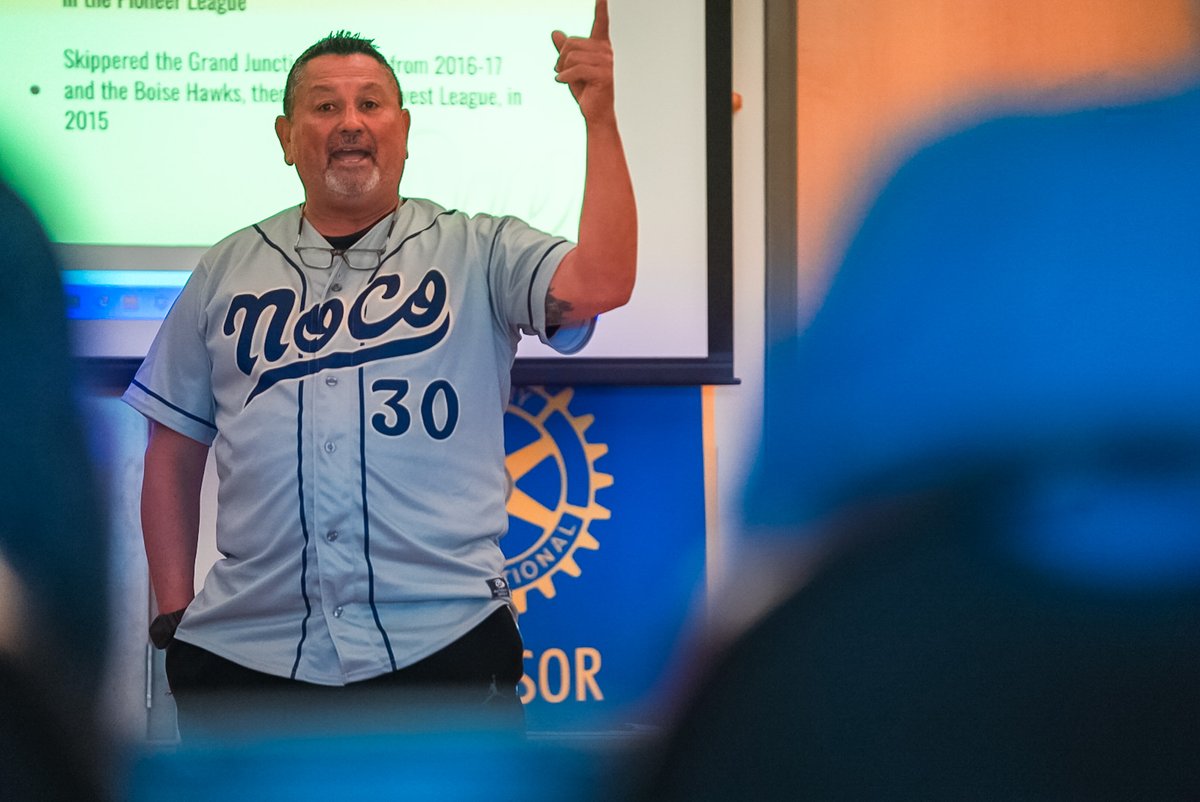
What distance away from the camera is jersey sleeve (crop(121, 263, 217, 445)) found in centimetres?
135

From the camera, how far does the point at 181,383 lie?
1.41m

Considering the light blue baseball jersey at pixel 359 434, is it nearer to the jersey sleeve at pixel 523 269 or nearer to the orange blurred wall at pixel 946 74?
the jersey sleeve at pixel 523 269

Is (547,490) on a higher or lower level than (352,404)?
lower

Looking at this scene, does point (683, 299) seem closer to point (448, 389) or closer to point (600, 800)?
point (448, 389)

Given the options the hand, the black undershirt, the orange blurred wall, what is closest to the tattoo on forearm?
the black undershirt

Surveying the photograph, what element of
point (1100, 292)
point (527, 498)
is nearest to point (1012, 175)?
point (1100, 292)

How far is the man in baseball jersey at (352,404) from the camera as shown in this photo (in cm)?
82

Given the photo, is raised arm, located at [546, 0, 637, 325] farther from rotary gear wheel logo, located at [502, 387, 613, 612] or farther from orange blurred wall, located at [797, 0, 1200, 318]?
rotary gear wheel logo, located at [502, 387, 613, 612]

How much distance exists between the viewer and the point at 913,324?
198 mm

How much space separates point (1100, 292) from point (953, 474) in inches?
1.5

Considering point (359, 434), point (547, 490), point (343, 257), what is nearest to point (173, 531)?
point (359, 434)

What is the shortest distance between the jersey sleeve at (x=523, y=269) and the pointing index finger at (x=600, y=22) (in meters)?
0.88

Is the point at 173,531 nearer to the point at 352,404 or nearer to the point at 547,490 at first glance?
the point at 352,404

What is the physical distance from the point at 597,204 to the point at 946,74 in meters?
0.52
